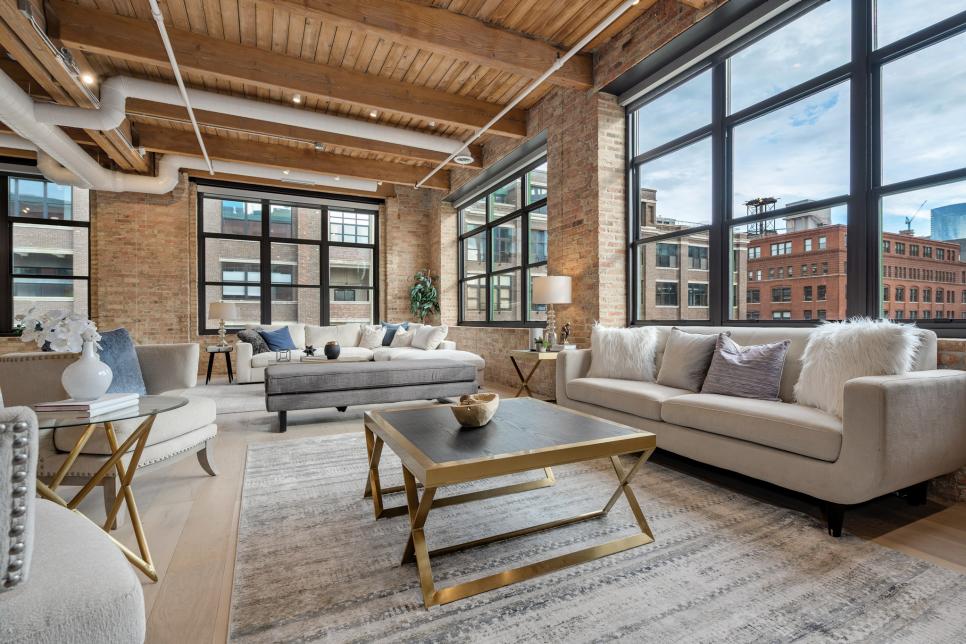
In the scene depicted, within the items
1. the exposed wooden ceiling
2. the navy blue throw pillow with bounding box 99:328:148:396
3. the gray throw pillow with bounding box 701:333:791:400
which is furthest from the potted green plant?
the gray throw pillow with bounding box 701:333:791:400

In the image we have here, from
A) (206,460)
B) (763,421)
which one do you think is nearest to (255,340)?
(206,460)

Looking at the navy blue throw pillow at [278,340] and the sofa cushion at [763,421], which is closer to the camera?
the sofa cushion at [763,421]

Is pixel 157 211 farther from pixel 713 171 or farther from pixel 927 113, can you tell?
pixel 927 113

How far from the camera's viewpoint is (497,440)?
1.92m

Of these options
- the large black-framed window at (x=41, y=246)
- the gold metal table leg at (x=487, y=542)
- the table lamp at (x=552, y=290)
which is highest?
the large black-framed window at (x=41, y=246)

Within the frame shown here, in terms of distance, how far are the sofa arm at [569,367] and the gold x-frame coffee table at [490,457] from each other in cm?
148

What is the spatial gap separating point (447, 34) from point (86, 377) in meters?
3.54

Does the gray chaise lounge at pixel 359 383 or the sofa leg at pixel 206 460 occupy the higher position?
the gray chaise lounge at pixel 359 383

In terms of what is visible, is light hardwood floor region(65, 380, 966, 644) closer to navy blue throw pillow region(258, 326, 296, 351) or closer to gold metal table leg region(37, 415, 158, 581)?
gold metal table leg region(37, 415, 158, 581)

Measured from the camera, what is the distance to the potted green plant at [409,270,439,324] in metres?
8.41

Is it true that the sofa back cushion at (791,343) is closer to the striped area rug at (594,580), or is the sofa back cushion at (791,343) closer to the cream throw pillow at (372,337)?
the striped area rug at (594,580)

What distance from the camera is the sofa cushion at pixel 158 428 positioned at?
83.4 inches

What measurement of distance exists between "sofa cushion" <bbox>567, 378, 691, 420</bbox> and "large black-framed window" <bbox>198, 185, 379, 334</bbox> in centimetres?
596

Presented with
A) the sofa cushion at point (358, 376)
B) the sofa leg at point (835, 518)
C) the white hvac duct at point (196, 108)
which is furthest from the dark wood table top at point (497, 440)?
the white hvac duct at point (196, 108)
